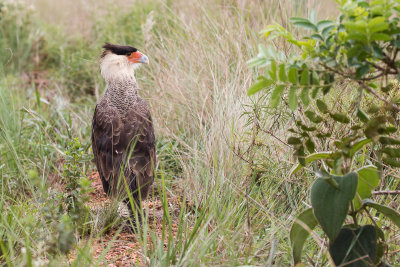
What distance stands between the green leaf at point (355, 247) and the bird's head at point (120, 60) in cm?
261

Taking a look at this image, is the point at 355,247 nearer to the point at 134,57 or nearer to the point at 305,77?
the point at 305,77

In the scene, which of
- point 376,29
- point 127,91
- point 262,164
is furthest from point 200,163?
point 376,29

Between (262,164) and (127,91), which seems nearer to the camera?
(262,164)

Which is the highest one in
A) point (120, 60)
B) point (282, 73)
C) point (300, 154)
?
point (282, 73)

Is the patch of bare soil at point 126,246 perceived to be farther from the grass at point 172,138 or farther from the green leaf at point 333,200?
the green leaf at point 333,200

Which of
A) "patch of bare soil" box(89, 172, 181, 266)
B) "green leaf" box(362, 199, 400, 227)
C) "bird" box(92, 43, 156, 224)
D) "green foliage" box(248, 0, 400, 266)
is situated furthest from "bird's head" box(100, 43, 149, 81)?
"green leaf" box(362, 199, 400, 227)

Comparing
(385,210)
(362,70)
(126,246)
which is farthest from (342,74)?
(126,246)

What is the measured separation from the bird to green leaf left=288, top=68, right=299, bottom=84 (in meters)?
1.75

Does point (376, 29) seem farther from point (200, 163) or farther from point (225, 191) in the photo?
point (200, 163)

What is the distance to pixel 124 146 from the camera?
389cm

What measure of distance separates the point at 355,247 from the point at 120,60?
9.10 feet

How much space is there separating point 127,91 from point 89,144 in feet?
2.03

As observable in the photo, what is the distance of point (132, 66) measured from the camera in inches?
176

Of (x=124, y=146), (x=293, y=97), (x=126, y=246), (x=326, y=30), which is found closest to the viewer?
(x=326, y=30)
